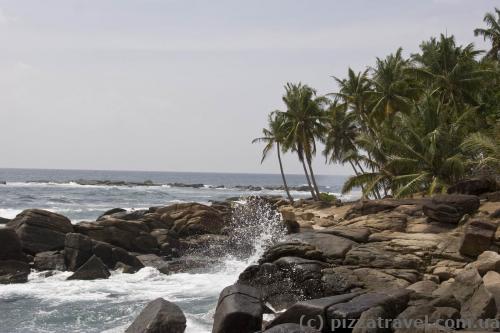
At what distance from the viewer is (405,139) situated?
2566 centimetres

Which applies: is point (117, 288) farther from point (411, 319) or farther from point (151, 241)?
point (411, 319)

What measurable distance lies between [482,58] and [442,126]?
21065 millimetres

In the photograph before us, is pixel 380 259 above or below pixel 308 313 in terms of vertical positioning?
above

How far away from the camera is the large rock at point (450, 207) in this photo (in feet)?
52.7

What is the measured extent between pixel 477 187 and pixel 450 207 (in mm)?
3715

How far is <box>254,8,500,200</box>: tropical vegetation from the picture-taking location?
23.5 meters

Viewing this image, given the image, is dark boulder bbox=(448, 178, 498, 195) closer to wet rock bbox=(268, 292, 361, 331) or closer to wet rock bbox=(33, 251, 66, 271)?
wet rock bbox=(268, 292, 361, 331)

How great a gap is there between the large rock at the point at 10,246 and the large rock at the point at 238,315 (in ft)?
42.7

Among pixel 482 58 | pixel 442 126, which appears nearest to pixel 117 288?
pixel 442 126

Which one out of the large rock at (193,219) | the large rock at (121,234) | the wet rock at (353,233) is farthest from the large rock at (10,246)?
the wet rock at (353,233)

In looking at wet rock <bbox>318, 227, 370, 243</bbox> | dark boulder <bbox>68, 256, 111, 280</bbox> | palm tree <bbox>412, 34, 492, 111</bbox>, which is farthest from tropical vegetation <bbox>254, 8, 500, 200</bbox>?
dark boulder <bbox>68, 256, 111, 280</bbox>

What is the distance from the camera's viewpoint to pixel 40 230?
23453 millimetres

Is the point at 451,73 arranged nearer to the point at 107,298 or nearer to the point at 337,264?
the point at 337,264

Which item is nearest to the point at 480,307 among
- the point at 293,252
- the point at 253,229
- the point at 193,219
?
the point at 293,252
